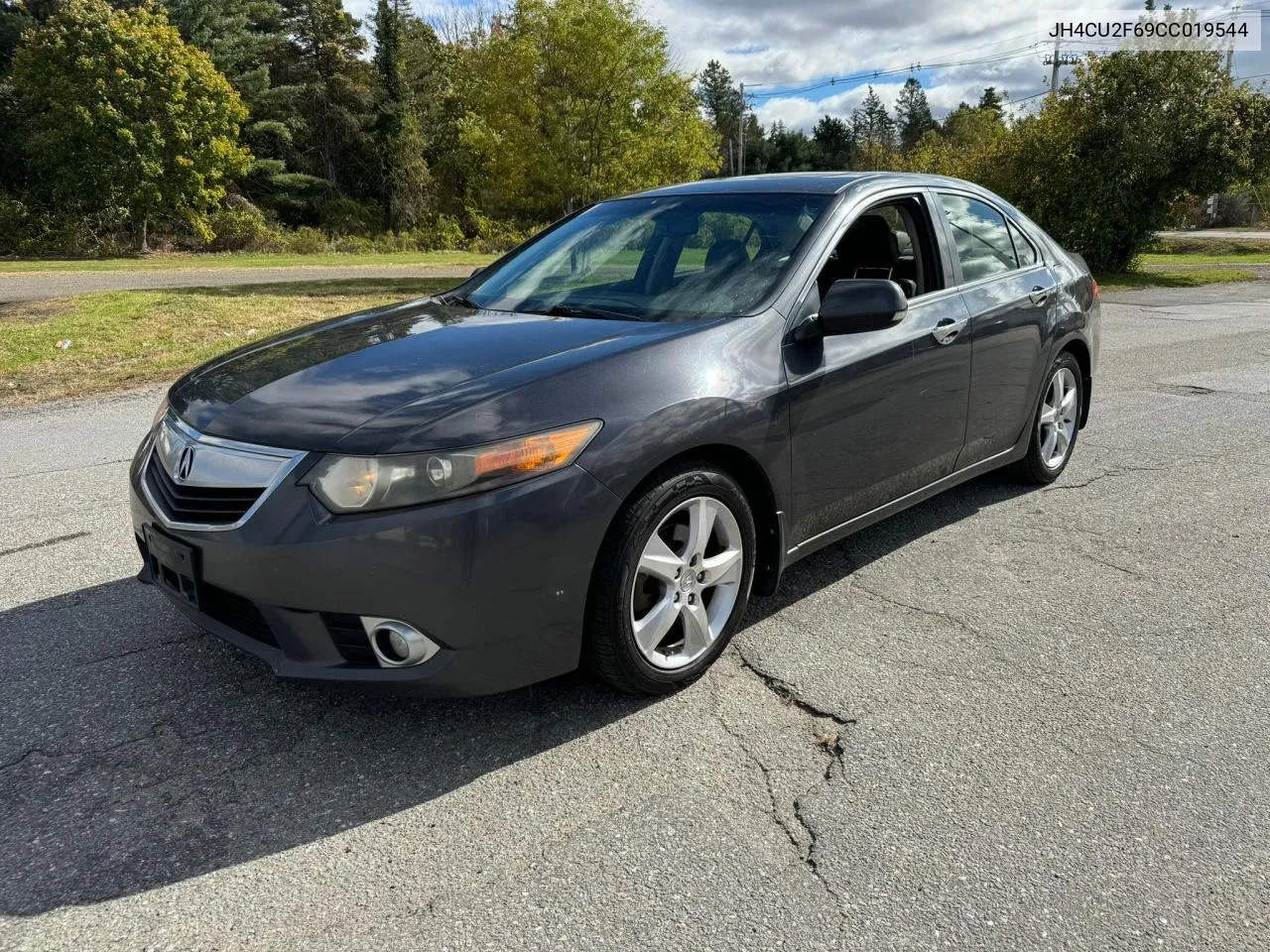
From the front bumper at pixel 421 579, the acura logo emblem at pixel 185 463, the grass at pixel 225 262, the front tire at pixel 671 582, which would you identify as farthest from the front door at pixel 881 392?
the grass at pixel 225 262

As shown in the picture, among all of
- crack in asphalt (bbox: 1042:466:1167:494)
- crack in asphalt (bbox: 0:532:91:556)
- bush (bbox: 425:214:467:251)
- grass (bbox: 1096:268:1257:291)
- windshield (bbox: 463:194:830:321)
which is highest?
bush (bbox: 425:214:467:251)

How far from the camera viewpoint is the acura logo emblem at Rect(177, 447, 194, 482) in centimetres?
282

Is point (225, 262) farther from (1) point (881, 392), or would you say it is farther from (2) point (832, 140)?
(2) point (832, 140)

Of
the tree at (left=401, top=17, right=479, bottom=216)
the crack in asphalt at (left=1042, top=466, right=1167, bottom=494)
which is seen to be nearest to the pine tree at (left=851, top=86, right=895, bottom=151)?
the tree at (left=401, top=17, right=479, bottom=216)

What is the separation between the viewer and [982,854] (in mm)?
2365

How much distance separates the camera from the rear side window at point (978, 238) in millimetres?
4387

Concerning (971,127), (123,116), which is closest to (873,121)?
(971,127)

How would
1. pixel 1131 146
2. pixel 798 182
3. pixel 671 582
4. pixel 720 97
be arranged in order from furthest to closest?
1. pixel 720 97
2. pixel 1131 146
3. pixel 798 182
4. pixel 671 582

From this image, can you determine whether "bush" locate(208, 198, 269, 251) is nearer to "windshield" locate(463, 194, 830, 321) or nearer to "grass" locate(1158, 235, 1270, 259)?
"grass" locate(1158, 235, 1270, 259)

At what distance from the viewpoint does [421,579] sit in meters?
2.51

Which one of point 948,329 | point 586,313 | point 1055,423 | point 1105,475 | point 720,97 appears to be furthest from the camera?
point 720,97

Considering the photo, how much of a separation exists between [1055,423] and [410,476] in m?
3.92

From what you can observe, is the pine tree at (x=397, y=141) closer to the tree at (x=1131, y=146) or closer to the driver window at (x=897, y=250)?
the tree at (x=1131, y=146)

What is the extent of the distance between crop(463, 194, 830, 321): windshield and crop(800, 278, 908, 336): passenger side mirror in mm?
241
